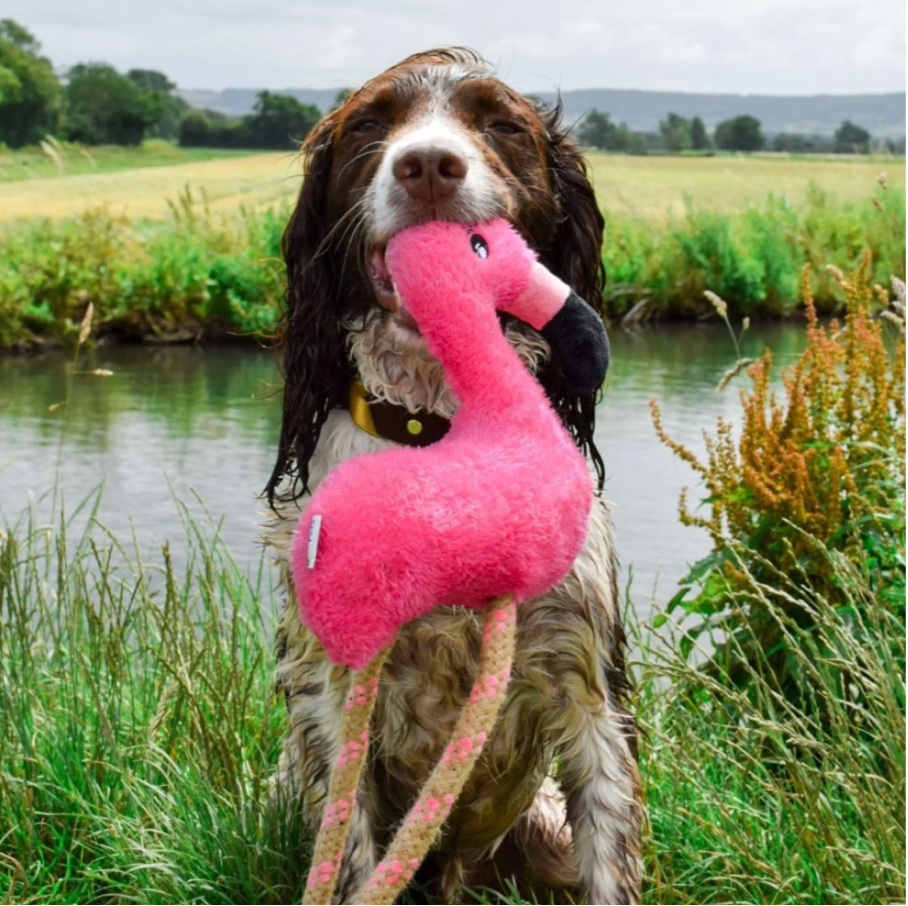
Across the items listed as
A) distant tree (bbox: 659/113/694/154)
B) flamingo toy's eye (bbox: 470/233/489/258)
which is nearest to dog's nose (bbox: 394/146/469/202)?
flamingo toy's eye (bbox: 470/233/489/258)

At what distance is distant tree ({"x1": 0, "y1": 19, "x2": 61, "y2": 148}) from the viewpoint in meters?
41.5

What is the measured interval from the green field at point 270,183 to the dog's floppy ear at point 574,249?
30.4ft

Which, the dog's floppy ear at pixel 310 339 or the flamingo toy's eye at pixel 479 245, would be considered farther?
the dog's floppy ear at pixel 310 339

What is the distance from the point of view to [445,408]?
9.50ft

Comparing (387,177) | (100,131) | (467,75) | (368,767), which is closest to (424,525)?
(387,177)

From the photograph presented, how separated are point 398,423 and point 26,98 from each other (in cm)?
4343

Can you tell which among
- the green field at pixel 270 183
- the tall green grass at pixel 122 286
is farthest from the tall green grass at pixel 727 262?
the tall green grass at pixel 122 286

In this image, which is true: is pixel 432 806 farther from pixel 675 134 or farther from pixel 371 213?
pixel 675 134

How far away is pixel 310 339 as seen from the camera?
2953mm

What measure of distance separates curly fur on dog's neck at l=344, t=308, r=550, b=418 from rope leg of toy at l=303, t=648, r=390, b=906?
92cm

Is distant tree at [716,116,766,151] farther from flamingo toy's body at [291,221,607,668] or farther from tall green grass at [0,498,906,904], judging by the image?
flamingo toy's body at [291,221,607,668]

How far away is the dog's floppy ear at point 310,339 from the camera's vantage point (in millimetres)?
2949

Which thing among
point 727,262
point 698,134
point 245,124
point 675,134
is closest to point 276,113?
point 245,124

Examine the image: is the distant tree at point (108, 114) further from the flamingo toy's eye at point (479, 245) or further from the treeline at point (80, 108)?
the flamingo toy's eye at point (479, 245)
